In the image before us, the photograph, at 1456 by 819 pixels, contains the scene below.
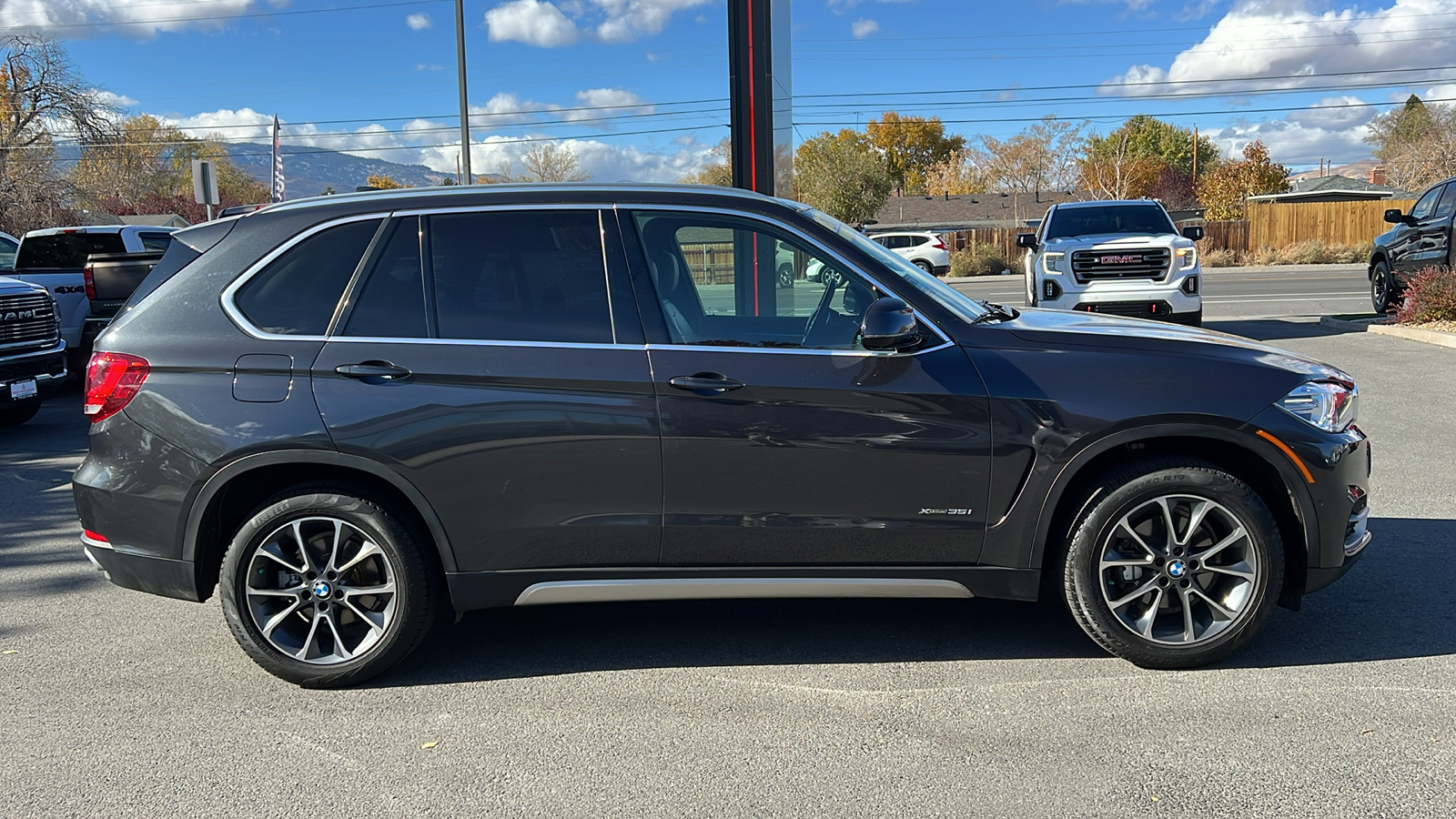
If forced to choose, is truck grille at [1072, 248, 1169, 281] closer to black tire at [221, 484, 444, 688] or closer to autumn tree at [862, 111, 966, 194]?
black tire at [221, 484, 444, 688]

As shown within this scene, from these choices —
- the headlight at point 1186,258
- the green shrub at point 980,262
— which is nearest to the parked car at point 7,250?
the headlight at point 1186,258

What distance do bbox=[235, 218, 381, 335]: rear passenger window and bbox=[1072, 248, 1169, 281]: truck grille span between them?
37.5 ft

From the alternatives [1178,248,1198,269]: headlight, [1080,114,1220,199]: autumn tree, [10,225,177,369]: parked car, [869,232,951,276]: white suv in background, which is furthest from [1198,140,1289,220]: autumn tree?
[10,225,177,369]: parked car

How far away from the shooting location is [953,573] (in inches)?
159

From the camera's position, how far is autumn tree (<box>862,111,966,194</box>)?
9462cm

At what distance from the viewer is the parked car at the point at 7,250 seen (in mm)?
13938

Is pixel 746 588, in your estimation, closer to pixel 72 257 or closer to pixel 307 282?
pixel 307 282

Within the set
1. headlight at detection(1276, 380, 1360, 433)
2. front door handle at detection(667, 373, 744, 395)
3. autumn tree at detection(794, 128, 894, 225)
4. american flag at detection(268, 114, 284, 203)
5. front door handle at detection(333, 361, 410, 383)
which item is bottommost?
headlight at detection(1276, 380, 1360, 433)

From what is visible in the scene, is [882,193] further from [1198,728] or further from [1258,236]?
[1198,728]

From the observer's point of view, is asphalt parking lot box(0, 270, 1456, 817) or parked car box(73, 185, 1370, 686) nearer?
asphalt parking lot box(0, 270, 1456, 817)

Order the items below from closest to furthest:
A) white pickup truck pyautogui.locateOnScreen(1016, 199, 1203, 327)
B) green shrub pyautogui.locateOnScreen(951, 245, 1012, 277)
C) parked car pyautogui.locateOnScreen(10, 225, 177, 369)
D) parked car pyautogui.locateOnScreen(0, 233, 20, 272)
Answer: parked car pyautogui.locateOnScreen(10, 225, 177, 369) → white pickup truck pyautogui.locateOnScreen(1016, 199, 1203, 327) → parked car pyautogui.locateOnScreen(0, 233, 20, 272) → green shrub pyautogui.locateOnScreen(951, 245, 1012, 277)

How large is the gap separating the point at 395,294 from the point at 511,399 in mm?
635

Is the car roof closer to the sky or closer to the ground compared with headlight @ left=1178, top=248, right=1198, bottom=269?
closer to the sky

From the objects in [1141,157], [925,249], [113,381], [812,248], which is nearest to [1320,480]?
[812,248]
